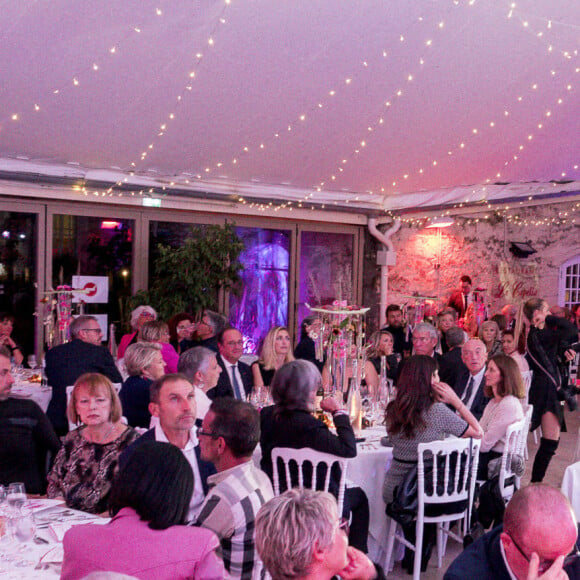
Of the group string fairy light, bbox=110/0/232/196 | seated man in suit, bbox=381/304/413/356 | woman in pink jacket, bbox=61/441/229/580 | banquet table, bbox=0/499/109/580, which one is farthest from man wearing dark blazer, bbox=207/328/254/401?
woman in pink jacket, bbox=61/441/229/580

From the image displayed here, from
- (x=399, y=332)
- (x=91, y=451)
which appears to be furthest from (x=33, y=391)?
(x=399, y=332)

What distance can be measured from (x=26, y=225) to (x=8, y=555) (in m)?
6.34

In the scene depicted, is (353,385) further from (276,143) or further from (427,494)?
(276,143)

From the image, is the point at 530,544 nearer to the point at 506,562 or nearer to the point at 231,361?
the point at 506,562

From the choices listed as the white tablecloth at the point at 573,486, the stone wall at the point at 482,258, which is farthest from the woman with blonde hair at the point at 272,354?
the stone wall at the point at 482,258

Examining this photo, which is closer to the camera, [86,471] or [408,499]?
[86,471]

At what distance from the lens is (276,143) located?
722 centimetres

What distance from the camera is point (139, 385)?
479 centimetres

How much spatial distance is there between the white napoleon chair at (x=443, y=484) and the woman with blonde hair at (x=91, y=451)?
1.72 meters

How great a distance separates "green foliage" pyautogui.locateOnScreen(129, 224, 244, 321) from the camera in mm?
8320

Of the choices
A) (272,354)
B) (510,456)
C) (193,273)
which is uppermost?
(193,273)

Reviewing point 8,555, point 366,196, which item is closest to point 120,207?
point 366,196

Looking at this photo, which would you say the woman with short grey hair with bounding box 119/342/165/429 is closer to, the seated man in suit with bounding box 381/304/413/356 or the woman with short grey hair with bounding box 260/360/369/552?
the woman with short grey hair with bounding box 260/360/369/552

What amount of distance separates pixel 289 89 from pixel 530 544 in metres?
4.49
